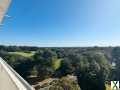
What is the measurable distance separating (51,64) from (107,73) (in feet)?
27.7

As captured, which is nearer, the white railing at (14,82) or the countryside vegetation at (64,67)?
the white railing at (14,82)

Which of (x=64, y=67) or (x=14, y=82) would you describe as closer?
(x=14, y=82)

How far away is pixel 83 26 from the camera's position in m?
70.6

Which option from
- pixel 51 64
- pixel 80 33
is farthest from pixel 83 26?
pixel 51 64

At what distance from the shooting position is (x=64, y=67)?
39094 millimetres

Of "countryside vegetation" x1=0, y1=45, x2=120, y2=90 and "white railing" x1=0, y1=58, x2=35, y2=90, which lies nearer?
"white railing" x1=0, y1=58, x2=35, y2=90

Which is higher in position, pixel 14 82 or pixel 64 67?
pixel 14 82

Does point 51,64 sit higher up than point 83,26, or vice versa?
point 83,26

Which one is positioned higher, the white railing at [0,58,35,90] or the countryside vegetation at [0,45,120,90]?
the white railing at [0,58,35,90]

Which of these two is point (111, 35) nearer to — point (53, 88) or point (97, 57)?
point (97, 57)

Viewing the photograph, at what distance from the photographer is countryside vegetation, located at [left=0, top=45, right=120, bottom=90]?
32531 mm

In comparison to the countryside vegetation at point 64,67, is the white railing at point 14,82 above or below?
above

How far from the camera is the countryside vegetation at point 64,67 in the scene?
32.5 metres

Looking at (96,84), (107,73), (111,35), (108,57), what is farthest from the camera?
(111,35)
